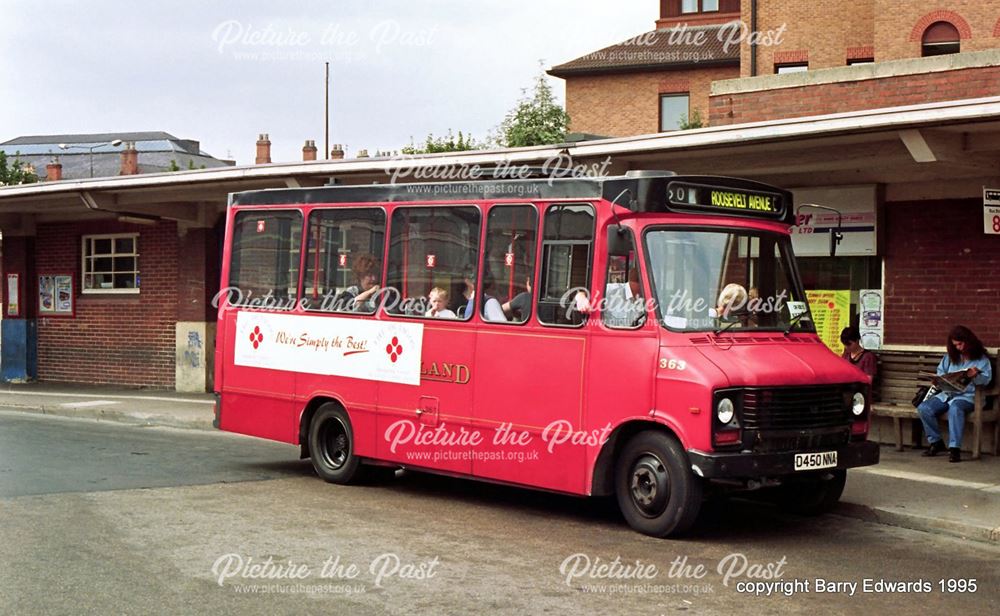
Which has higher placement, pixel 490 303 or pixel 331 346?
pixel 490 303

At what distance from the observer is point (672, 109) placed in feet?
157

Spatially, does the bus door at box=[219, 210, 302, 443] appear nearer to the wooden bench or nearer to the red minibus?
the red minibus

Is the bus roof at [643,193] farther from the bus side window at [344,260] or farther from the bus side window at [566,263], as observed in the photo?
the bus side window at [344,260]

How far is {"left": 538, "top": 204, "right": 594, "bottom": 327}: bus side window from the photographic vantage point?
31.6 feet

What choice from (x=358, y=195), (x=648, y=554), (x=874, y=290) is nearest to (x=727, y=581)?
(x=648, y=554)

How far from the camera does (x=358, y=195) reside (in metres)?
11.8

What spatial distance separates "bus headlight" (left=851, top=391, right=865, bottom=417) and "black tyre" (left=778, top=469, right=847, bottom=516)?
52 cm

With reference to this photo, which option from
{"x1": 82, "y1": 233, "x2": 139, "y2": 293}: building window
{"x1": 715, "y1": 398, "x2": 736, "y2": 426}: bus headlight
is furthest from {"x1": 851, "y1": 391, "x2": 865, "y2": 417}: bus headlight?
{"x1": 82, "y1": 233, "x2": 139, "y2": 293}: building window

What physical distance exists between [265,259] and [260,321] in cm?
65

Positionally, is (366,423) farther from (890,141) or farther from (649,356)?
(890,141)

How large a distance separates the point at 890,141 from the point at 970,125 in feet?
4.13

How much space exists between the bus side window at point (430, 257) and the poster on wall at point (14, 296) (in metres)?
16.2

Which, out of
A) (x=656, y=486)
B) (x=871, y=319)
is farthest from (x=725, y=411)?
(x=871, y=319)

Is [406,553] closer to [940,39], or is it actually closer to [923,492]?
[923,492]
